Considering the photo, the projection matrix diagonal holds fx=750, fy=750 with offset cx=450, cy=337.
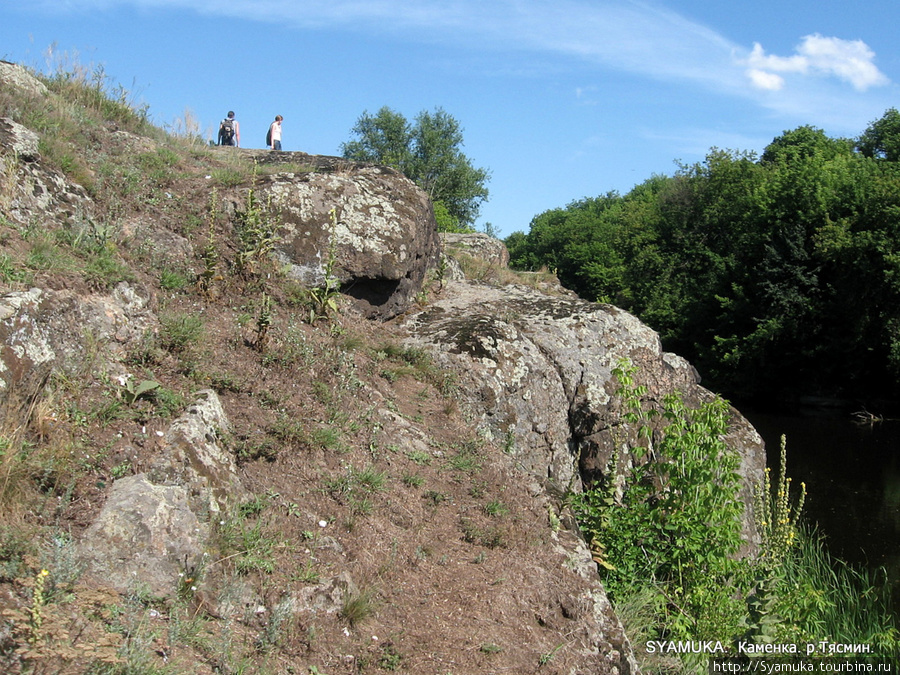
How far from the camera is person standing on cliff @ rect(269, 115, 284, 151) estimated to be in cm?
1446

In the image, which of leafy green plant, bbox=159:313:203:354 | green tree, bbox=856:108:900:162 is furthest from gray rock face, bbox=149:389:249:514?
green tree, bbox=856:108:900:162

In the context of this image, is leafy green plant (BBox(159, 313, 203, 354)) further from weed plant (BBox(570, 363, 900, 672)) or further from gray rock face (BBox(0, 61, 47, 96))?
gray rock face (BBox(0, 61, 47, 96))

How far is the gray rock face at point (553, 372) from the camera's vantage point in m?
7.14

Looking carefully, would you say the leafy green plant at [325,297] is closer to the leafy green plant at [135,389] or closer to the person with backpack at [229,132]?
the leafy green plant at [135,389]

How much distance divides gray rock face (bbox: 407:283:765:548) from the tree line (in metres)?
24.9

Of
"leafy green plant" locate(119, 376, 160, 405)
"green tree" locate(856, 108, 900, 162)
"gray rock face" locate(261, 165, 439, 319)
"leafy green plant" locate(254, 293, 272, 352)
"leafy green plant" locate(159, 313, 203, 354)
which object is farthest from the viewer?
"green tree" locate(856, 108, 900, 162)

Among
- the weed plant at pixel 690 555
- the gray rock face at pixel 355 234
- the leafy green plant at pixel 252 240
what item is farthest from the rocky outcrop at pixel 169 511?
the gray rock face at pixel 355 234

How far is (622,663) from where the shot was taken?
4410mm

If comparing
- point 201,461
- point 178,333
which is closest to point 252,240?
point 178,333

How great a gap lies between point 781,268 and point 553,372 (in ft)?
105

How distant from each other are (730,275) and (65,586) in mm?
40813

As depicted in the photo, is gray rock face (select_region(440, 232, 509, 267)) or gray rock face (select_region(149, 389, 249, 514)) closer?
gray rock face (select_region(149, 389, 249, 514))

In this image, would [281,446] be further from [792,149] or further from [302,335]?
[792,149]

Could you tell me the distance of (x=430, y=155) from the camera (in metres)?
42.6
